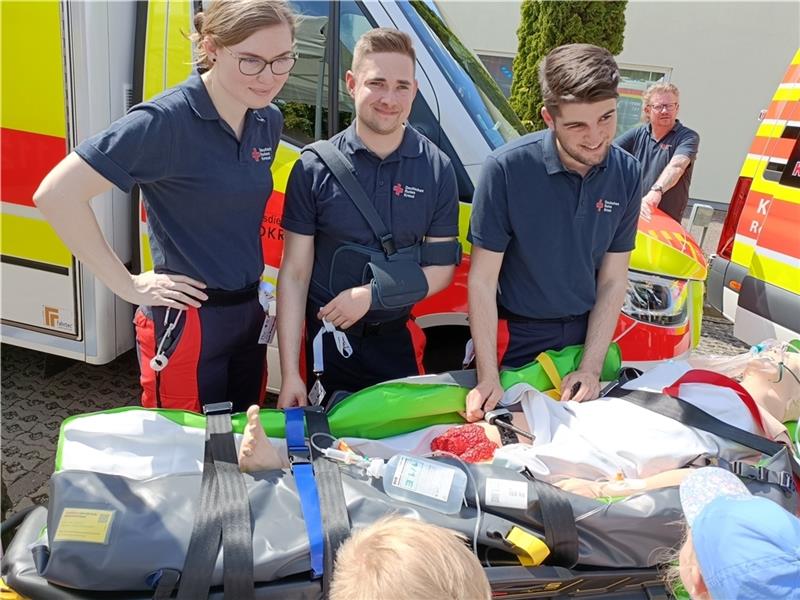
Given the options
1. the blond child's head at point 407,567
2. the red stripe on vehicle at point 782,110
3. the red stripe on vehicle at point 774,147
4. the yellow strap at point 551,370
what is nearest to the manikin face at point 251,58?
the yellow strap at point 551,370

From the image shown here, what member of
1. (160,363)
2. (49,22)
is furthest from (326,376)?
(49,22)

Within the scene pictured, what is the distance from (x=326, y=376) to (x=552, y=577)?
1.23 meters

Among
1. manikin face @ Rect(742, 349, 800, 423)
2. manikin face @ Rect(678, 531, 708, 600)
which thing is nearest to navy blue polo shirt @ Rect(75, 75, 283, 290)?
manikin face @ Rect(678, 531, 708, 600)

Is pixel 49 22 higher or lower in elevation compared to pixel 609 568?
higher

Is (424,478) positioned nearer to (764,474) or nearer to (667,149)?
(764,474)

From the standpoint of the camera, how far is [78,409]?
12.5 feet

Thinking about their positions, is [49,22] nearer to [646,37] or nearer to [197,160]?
[197,160]

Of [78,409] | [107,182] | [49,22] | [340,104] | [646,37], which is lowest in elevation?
[78,409]

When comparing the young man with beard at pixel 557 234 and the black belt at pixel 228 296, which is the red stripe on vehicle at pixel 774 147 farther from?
the black belt at pixel 228 296

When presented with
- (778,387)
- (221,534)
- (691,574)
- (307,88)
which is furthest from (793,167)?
(221,534)

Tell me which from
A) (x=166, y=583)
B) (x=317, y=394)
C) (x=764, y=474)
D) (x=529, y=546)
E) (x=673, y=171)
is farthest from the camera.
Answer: (x=673, y=171)

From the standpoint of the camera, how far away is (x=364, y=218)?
2.37 meters

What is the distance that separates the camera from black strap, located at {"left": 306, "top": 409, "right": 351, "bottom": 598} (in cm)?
157

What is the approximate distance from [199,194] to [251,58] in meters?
0.44
